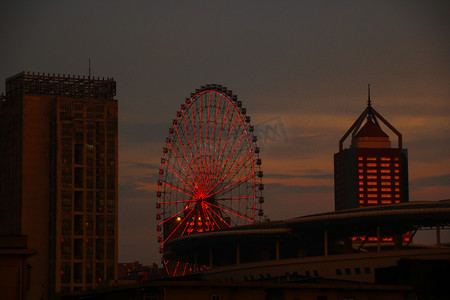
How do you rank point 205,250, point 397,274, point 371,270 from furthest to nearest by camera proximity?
point 205,250 < point 371,270 < point 397,274

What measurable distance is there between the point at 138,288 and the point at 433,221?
84790 millimetres

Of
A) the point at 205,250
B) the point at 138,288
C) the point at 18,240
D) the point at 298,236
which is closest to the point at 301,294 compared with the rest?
the point at 138,288

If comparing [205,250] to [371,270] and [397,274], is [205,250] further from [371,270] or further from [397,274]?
[397,274]

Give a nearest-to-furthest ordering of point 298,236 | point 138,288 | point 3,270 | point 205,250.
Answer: point 3,270 → point 138,288 → point 298,236 → point 205,250

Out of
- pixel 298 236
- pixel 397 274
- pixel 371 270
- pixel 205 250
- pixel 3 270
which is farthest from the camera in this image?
pixel 205 250

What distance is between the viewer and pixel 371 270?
513ft

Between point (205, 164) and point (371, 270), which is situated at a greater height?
point (205, 164)

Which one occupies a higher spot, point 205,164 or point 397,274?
point 205,164

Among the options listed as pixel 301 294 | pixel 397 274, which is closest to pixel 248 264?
pixel 397 274

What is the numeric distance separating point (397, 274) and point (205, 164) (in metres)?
59.0

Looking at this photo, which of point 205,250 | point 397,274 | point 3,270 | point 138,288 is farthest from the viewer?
point 205,250

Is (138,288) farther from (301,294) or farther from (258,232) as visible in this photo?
(258,232)

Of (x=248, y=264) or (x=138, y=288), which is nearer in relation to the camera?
(x=138, y=288)

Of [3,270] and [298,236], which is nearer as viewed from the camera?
[3,270]
